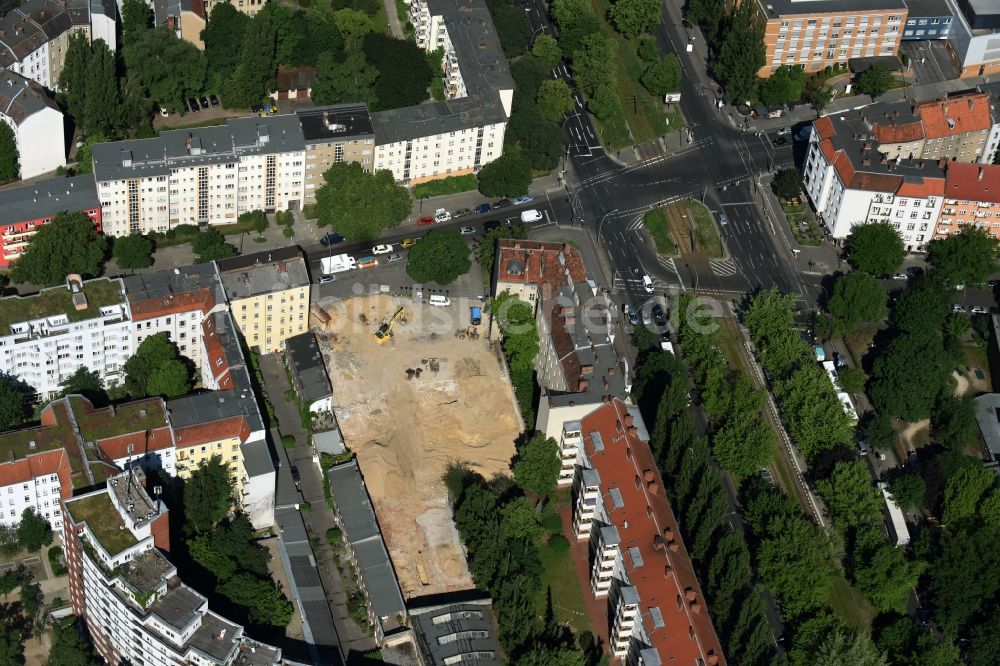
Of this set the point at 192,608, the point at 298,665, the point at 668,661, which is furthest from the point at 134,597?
the point at 668,661

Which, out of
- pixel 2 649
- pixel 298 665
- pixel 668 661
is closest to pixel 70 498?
pixel 2 649

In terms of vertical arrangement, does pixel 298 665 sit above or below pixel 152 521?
below

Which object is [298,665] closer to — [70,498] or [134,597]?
[134,597]

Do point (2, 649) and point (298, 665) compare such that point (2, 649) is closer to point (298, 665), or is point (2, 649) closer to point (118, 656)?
point (118, 656)

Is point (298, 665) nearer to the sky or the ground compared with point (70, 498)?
nearer to the ground

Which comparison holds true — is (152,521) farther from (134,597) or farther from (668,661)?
(668,661)
